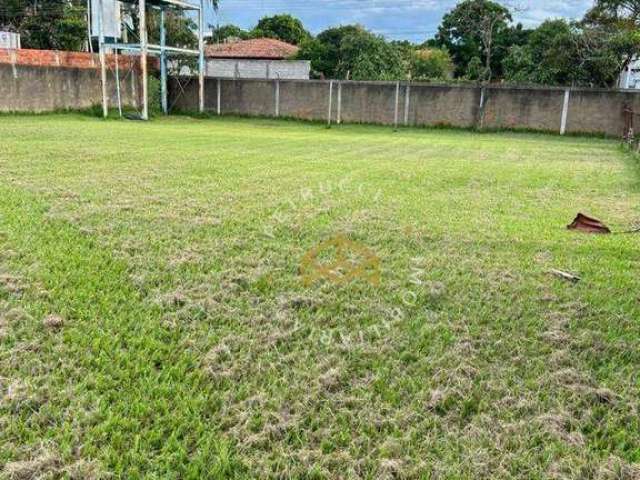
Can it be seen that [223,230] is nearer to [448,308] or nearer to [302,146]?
[448,308]

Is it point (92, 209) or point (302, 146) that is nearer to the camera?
point (92, 209)

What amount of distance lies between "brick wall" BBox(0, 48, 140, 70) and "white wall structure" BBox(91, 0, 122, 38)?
99 cm

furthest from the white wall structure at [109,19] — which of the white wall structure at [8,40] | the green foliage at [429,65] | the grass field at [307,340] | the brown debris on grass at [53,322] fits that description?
the green foliage at [429,65]

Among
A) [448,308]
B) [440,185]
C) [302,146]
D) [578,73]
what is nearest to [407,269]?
[448,308]

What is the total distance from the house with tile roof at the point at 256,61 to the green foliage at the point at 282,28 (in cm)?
754

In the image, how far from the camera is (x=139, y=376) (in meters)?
1.86

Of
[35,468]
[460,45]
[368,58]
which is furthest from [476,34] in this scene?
[35,468]

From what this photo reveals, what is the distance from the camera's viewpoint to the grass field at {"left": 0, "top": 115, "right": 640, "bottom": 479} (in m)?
1.55

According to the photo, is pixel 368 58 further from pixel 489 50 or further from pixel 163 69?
pixel 163 69

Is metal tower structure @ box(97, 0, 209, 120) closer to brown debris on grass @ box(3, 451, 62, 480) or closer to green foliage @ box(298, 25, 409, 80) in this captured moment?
green foliage @ box(298, 25, 409, 80)

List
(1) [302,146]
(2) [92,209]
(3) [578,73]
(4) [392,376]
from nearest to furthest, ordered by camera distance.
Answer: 1. (4) [392,376]
2. (2) [92,209]
3. (1) [302,146]
4. (3) [578,73]

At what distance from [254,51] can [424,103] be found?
41.6 ft

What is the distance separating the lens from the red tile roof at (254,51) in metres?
27.1

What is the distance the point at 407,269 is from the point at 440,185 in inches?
121
